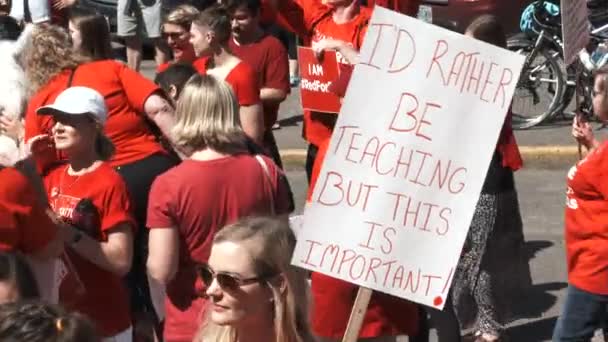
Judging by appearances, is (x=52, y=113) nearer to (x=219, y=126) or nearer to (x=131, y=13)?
(x=219, y=126)

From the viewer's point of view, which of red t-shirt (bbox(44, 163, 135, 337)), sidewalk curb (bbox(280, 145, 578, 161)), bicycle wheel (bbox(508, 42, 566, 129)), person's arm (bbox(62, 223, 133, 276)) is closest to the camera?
person's arm (bbox(62, 223, 133, 276))

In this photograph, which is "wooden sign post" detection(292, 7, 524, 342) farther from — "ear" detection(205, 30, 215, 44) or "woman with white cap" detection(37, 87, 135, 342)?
"ear" detection(205, 30, 215, 44)

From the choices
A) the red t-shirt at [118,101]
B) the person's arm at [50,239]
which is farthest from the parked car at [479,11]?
the person's arm at [50,239]

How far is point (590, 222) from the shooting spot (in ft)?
18.7

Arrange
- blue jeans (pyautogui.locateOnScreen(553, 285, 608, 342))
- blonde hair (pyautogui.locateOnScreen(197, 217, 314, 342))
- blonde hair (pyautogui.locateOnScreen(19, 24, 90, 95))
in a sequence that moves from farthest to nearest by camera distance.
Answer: blonde hair (pyautogui.locateOnScreen(19, 24, 90, 95))
blue jeans (pyautogui.locateOnScreen(553, 285, 608, 342))
blonde hair (pyautogui.locateOnScreen(197, 217, 314, 342))

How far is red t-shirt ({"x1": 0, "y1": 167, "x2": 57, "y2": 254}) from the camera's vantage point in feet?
14.5

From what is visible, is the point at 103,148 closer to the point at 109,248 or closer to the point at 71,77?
the point at 109,248

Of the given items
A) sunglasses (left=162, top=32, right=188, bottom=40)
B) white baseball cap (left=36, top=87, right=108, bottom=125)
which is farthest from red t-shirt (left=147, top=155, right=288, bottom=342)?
sunglasses (left=162, top=32, right=188, bottom=40)

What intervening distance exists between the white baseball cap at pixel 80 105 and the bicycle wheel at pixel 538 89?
6.30m

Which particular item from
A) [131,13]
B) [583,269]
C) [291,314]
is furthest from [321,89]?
[131,13]

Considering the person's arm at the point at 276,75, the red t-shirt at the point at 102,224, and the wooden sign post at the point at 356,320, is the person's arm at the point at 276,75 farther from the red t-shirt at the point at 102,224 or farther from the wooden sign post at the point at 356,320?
the wooden sign post at the point at 356,320

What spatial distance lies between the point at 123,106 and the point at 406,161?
7.67 feet

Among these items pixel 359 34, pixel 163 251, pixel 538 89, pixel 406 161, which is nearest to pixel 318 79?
pixel 359 34

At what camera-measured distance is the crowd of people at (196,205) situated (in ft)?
12.4
